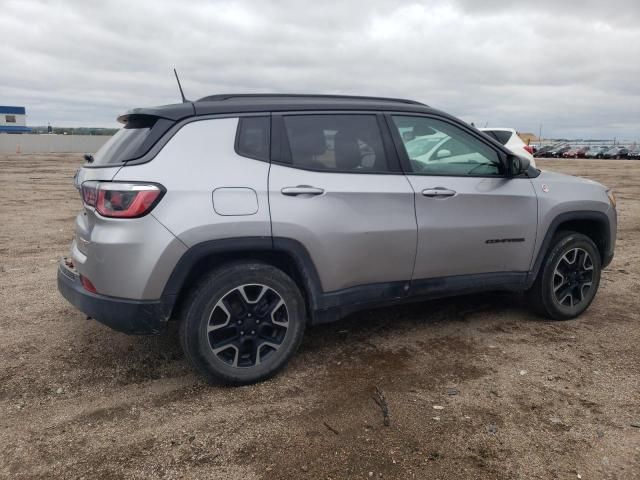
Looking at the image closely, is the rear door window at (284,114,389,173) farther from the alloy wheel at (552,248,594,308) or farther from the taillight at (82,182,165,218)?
the alloy wheel at (552,248,594,308)

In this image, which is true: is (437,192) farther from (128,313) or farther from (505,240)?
(128,313)

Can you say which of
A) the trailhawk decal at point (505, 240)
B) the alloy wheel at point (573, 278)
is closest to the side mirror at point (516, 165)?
the trailhawk decal at point (505, 240)

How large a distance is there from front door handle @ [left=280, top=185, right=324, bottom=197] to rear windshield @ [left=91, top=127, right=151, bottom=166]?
2.99ft

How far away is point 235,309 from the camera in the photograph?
3291mm

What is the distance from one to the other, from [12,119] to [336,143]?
77.6 m

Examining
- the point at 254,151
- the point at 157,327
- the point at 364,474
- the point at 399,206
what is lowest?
the point at 364,474

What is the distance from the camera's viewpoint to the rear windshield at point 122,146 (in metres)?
3.20

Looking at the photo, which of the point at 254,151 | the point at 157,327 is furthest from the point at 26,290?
the point at 254,151

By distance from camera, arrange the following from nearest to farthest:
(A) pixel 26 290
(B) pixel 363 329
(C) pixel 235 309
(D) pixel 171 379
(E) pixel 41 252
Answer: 1. (C) pixel 235 309
2. (D) pixel 171 379
3. (B) pixel 363 329
4. (A) pixel 26 290
5. (E) pixel 41 252

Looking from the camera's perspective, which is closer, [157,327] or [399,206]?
[157,327]

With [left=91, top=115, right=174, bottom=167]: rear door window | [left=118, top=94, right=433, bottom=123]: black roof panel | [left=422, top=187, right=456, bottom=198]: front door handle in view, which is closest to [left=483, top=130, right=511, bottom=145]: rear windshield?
[left=118, top=94, right=433, bottom=123]: black roof panel

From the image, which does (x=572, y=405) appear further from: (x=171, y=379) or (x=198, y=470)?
(x=171, y=379)

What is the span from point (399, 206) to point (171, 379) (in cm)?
193

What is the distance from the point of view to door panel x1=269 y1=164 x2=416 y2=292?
3.30m
